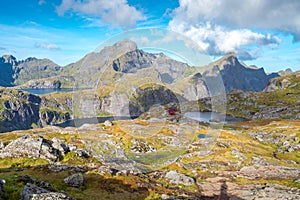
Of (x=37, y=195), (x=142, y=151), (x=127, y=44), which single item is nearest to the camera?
(x=127, y=44)

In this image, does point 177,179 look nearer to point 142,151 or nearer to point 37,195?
point 142,151

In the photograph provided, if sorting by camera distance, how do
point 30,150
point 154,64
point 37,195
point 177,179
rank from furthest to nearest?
1. point 30,150
2. point 177,179
3. point 37,195
4. point 154,64

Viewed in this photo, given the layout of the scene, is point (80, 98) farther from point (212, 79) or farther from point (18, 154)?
point (18, 154)

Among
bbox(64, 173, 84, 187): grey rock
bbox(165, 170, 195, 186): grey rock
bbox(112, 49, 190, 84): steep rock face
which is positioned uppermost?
bbox(112, 49, 190, 84): steep rock face

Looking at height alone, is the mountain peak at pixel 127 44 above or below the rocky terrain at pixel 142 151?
above

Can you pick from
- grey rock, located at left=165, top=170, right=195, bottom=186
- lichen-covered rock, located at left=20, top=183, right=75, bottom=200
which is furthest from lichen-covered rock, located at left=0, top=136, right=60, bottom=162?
lichen-covered rock, located at left=20, top=183, right=75, bottom=200

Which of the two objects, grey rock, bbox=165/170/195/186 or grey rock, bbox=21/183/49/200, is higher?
grey rock, bbox=21/183/49/200

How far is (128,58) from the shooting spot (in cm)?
1348

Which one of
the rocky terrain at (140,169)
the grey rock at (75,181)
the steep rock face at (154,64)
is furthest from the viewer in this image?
the grey rock at (75,181)

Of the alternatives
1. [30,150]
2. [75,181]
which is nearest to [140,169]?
[75,181]

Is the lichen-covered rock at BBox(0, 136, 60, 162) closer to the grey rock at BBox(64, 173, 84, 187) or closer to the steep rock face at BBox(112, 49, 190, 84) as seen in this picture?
the grey rock at BBox(64, 173, 84, 187)

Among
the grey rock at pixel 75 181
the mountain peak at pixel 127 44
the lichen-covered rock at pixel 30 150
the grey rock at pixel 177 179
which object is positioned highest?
the mountain peak at pixel 127 44

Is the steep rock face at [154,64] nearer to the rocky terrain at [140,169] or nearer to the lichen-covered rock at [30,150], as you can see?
the rocky terrain at [140,169]

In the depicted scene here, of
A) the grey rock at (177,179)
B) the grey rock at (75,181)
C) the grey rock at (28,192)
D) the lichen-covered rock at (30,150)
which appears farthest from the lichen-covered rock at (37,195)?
the lichen-covered rock at (30,150)
